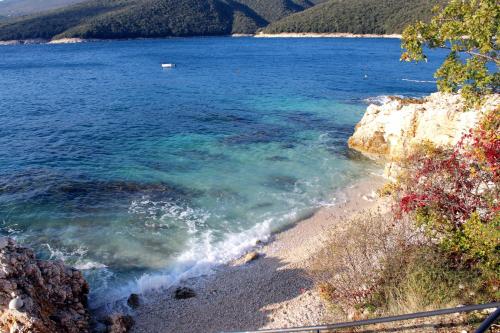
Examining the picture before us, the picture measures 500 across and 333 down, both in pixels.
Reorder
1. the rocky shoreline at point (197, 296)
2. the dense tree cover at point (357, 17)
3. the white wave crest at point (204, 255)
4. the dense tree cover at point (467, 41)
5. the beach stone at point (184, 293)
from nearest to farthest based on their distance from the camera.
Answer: the dense tree cover at point (467, 41), the rocky shoreline at point (197, 296), the beach stone at point (184, 293), the white wave crest at point (204, 255), the dense tree cover at point (357, 17)

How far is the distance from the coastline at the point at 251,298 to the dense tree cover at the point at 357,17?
12810cm

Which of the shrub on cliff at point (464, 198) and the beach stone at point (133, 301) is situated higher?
the shrub on cliff at point (464, 198)

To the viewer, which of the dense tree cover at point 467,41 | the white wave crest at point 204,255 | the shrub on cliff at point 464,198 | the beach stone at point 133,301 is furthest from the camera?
→ the white wave crest at point 204,255

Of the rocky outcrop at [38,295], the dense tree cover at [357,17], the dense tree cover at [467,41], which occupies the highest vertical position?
the dense tree cover at [357,17]

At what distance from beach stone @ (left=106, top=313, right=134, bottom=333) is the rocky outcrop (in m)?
0.70

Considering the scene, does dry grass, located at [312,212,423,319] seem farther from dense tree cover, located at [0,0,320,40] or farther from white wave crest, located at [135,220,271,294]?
dense tree cover, located at [0,0,320,40]

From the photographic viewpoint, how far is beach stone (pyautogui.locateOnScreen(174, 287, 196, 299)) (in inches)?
570

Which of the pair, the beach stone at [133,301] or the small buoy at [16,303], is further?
the beach stone at [133,301]

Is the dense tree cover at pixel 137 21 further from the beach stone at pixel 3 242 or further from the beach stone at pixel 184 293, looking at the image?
the beach stone at pixel 184 293

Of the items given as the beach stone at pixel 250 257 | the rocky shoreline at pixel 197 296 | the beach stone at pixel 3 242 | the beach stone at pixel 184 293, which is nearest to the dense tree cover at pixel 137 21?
the beach stone at pixel 250 257

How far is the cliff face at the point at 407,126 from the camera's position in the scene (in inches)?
918

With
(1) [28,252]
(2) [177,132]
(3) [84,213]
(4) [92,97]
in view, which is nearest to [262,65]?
(4) [92,97]

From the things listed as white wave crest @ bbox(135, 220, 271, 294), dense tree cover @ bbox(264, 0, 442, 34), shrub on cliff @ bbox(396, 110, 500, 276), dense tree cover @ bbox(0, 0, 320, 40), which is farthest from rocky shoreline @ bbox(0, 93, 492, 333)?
dense tree cover @ bbox(0, 0, 320, 40)

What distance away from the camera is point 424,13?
11900cm
